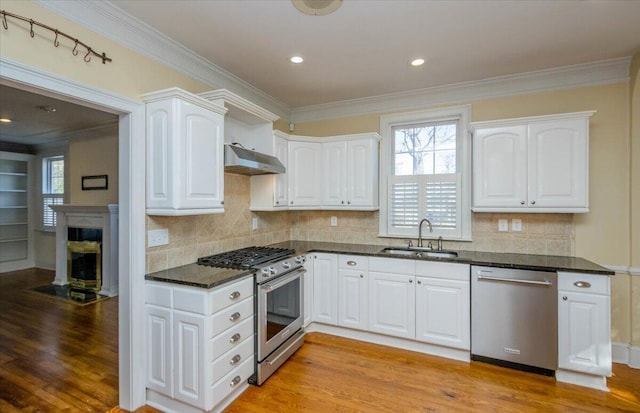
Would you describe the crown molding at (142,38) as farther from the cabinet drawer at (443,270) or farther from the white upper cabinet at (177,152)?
the cabinet drawer at (443,270)

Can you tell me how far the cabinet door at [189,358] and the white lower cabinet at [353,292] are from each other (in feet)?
5.40

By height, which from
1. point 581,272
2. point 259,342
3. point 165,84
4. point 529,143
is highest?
point 165,84

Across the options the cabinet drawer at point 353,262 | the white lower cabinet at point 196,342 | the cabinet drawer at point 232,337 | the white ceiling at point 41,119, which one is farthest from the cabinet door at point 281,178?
the white ceiling at point 41,119

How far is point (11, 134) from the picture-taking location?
564 centimetres

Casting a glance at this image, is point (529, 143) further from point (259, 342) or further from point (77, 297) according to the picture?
point (77, 297)

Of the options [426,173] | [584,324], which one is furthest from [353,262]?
[584,324]

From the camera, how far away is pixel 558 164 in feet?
8.98

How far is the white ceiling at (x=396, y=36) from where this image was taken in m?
2.00

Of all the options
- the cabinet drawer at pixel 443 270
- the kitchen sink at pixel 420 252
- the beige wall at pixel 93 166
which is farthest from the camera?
the beige wall at pixel 93 166

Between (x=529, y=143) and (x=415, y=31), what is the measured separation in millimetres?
1527

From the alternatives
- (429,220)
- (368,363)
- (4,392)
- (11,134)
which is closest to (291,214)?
(429,220)

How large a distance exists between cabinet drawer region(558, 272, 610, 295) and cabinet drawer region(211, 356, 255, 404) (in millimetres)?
2589

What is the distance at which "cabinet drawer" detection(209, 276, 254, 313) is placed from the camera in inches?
78.9

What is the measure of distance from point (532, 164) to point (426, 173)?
103 cm
